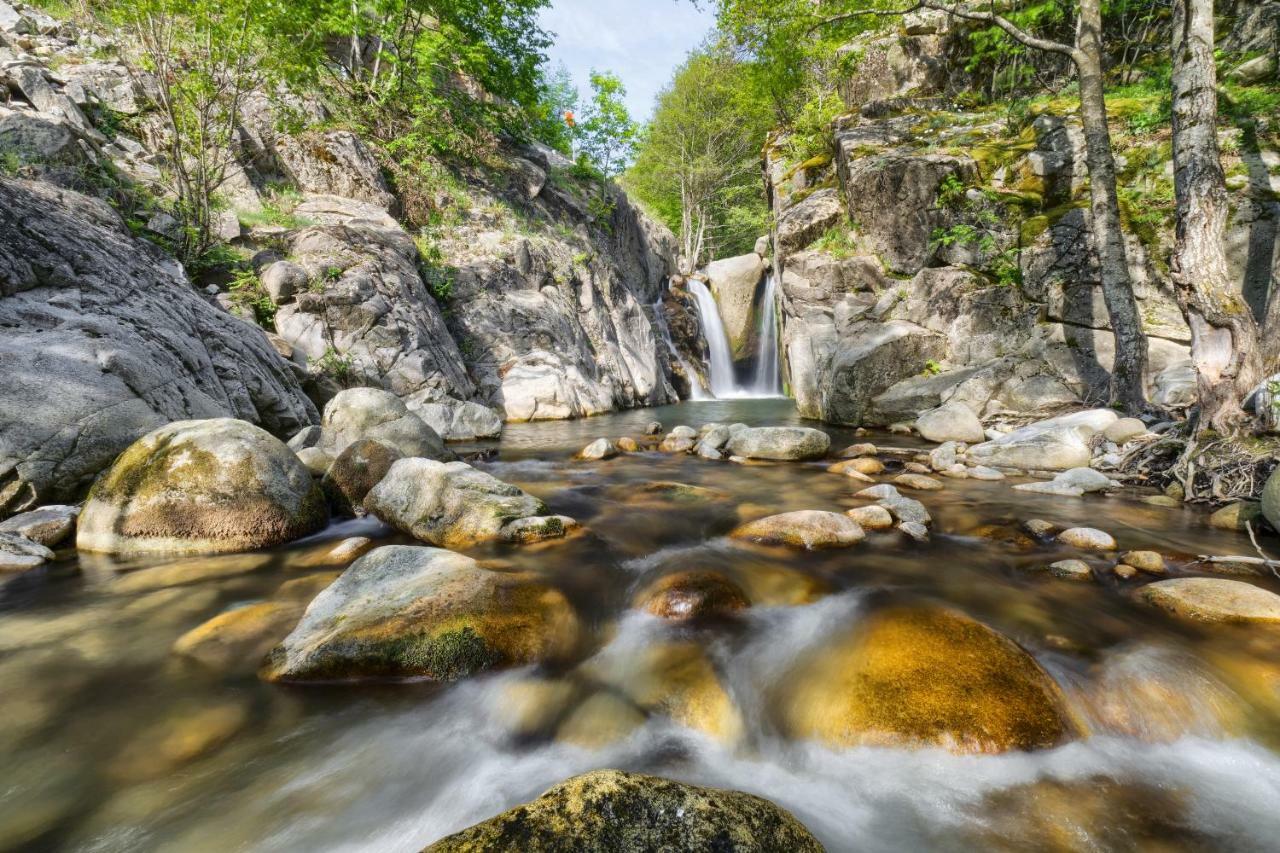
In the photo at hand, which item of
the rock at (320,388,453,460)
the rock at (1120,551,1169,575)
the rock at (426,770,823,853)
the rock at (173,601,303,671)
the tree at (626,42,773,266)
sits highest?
the tree at (626,42,773,266)

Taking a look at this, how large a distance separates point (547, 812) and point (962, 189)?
1225 centimetres

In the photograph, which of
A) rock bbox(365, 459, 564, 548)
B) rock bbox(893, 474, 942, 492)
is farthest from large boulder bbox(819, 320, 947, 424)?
rock bbox(365, 459, 564, 548)

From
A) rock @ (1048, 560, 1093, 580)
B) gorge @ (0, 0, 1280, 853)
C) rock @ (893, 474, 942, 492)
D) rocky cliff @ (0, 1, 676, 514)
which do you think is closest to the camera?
gorge @ (0, 0, 1280, 853)

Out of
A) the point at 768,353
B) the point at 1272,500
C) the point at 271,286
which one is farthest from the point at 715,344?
the point at 1272,500

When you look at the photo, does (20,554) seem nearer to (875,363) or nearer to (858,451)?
(858,451)

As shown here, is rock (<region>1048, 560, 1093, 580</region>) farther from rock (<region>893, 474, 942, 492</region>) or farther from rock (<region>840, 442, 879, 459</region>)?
rock (<region>840, 442, 879, 459</region>)

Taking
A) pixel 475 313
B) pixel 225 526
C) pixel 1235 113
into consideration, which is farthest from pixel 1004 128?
pixel 225 526

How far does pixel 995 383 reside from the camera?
8.39 meters

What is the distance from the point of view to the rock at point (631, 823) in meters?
1.12

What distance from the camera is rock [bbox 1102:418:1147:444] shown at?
5684 mm

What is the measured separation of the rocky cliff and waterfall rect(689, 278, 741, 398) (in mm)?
2591

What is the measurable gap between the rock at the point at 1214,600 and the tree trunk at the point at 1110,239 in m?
4.95

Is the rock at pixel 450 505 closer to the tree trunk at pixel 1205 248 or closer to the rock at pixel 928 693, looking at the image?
the rock at pixel 928 693

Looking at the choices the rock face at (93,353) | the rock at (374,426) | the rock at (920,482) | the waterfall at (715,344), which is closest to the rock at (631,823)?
the rock at (920,482)
